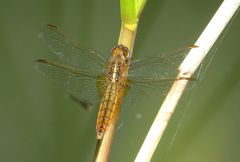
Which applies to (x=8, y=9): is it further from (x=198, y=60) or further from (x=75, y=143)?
(x=198, y=60)

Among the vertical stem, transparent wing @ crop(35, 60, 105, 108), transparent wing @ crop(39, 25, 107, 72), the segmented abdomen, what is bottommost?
the segmented abdomen

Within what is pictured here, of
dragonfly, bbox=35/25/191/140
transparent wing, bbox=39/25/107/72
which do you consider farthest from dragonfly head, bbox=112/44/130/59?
transparent wing, bbox=39/25/107/72

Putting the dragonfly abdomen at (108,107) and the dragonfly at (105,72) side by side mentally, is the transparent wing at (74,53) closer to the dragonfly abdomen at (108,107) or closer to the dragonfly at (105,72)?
the dragonfly at (105,72)

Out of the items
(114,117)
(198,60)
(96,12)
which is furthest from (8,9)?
(198,60)

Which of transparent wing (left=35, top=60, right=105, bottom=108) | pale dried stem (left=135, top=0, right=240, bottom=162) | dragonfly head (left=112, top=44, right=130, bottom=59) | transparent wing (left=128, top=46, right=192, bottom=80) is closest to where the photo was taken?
pale dried stem (left=135, top=0, right=240, bottom=162)

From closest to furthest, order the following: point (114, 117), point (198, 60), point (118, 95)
Answer: point (198, 60)
point (114, 117)
point (118, 95)

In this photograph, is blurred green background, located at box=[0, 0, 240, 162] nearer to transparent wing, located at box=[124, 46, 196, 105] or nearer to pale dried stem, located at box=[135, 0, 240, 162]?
transparent wing, located at box=[124, 46, 196, 105]

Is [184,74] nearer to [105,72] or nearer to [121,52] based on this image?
[121,52]
